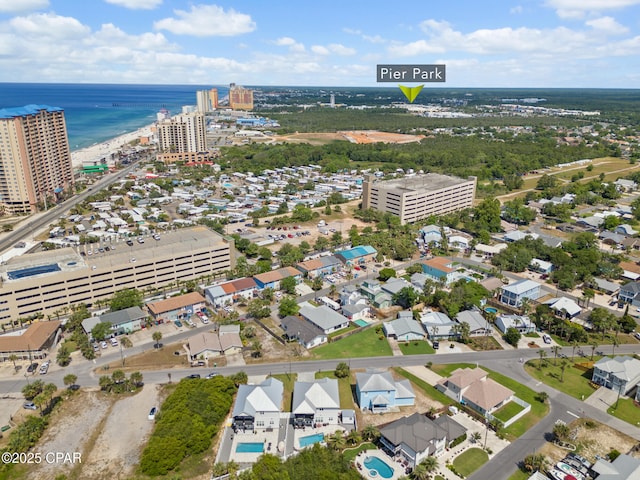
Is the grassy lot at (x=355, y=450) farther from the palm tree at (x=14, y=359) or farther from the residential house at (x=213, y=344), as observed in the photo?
the palm tree at (x=14, y=359)

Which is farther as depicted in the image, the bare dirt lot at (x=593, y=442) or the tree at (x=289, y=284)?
the tree at (x=289, y=284)

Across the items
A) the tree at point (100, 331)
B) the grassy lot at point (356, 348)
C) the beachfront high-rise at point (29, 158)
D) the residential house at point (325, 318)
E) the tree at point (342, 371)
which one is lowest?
the grassy lot at point (356, 348)

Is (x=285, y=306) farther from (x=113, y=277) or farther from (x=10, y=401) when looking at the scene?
(x=10, y=401)

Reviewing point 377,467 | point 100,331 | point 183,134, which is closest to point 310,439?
point 377,467

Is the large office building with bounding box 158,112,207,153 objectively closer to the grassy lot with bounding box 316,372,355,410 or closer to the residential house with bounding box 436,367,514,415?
the grassy lot with bounding box 316,372,355,410

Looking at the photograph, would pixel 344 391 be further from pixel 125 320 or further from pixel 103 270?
pixel 103 270

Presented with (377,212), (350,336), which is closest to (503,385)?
(350,336)

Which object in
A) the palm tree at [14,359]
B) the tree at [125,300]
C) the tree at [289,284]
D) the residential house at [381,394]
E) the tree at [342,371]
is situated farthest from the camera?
the tree at [289,284]

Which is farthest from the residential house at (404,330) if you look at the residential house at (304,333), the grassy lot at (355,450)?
the grassy lot at (355,450)
